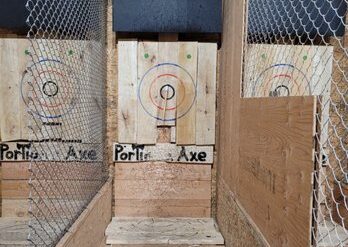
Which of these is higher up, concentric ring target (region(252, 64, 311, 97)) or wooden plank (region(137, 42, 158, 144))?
concentric ring target (region(252, 64, 311, 97))

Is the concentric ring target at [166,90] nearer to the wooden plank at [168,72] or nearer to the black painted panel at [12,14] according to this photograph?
the wooden plank at [168,72]

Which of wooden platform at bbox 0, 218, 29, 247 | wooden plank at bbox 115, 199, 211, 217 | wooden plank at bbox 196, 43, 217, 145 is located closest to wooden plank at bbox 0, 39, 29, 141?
wooden platform at bbox 0, 218, 29, 247

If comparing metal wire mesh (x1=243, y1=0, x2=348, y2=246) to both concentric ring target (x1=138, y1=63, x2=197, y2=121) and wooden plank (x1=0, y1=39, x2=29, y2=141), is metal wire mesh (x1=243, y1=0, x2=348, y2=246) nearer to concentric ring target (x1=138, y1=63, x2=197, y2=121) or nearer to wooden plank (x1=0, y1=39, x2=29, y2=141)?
concentric ring target (x1=138, y1=63, x2=197, y2=121)

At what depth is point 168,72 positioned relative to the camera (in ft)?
8.52

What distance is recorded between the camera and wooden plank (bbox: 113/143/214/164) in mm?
2643

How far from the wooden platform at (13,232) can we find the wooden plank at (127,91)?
2.95ft

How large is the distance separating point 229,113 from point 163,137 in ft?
2.13

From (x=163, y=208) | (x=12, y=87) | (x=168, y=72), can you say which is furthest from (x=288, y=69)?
(x=12, y=87)

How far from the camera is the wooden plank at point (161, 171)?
266 centimetres

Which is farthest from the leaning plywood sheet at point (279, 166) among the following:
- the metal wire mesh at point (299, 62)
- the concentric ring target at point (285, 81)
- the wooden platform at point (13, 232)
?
the wooden platform at point (13, 232)

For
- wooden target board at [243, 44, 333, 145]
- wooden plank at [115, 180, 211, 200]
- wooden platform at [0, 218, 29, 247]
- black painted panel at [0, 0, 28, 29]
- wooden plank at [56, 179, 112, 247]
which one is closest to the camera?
wooden plank at [56, 179, 112, 247]

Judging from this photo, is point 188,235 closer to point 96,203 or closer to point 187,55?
point 96,203

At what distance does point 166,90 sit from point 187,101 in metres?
0.18

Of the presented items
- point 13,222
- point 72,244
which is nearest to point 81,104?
point 72,244
